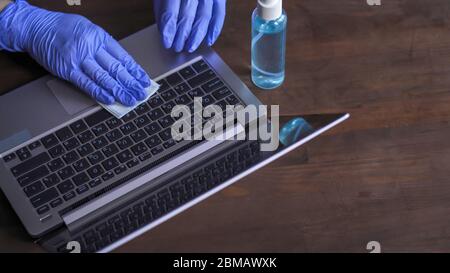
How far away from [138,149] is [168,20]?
0.24m

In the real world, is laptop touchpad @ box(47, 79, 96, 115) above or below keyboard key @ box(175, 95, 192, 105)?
above

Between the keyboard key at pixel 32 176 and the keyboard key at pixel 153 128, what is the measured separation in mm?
170

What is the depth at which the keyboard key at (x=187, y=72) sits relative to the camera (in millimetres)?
1049

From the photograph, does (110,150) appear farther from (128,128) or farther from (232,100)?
(232,100)

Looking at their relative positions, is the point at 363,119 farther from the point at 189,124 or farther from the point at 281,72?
the point at 189,124

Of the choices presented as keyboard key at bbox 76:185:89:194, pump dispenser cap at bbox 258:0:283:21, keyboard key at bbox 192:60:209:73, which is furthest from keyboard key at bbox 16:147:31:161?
pump dispenser cap at bbox 258:0:283:21

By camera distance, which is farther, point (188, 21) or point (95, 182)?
point (188, 21)

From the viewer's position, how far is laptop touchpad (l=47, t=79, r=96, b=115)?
3.37ft

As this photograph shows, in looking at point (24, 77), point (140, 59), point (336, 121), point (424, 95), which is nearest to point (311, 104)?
point (336, 121)

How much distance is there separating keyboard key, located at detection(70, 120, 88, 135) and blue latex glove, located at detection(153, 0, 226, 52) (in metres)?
0.20

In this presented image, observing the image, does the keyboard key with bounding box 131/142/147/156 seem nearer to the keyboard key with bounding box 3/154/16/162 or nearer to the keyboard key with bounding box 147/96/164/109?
the keyboard key with bounding box 147/96/164/109

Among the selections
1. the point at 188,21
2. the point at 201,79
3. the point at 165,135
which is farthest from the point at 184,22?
the point at 165,135

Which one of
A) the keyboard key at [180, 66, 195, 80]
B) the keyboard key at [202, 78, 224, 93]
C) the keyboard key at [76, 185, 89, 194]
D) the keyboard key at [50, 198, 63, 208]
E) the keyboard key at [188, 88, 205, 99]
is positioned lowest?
the keyboard key at [50, 198, 63, 208]

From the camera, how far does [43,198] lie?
932mm
